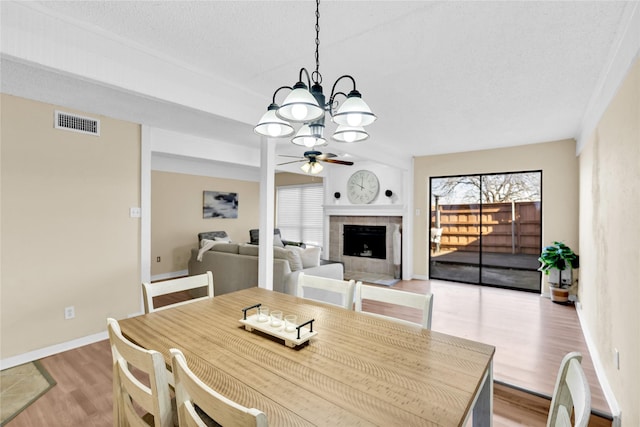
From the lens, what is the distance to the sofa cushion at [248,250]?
3.95 metres

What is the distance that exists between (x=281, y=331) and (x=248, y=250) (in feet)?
9.00

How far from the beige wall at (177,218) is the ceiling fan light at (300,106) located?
5.22 meters

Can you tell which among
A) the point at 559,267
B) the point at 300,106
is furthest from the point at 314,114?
the point at 559,267

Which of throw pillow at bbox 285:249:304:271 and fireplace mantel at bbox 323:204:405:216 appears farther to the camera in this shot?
fireplace mantel at bbox 323:204:405:216

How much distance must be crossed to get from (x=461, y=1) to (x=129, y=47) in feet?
6.96

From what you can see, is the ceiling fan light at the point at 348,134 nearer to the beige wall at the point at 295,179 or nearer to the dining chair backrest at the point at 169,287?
the dining chair backrest at the point at 169,287

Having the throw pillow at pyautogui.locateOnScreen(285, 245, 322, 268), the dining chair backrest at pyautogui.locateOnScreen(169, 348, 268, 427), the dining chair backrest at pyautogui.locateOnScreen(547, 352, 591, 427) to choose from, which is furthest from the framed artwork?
the dining chair backrest at pyautogui.locateOnScreen(547, 352, 591, 427)

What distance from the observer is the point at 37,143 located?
9.41 feet

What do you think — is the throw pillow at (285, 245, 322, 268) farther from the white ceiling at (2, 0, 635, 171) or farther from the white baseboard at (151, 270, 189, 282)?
the white baseboard at (151, 270, 189, 282)

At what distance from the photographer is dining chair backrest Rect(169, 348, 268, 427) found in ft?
2.16

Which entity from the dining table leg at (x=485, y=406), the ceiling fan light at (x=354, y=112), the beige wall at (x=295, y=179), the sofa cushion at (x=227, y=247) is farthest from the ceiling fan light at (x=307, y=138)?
the beige wall at (x=295, y=179)

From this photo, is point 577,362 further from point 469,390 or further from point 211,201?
point 211,201

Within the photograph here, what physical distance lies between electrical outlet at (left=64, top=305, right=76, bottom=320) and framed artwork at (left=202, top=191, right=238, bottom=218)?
11.7 feet

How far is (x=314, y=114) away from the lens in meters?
1.41
